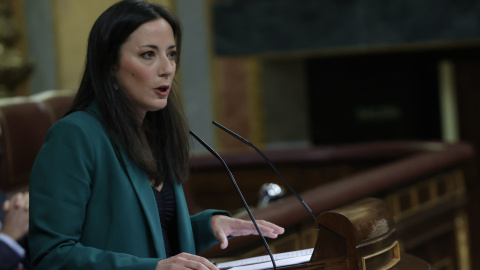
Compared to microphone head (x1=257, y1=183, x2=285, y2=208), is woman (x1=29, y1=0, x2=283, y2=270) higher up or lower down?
higher up

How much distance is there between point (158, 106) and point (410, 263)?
57 cm

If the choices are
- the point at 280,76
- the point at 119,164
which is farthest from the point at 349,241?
the point at 280,76

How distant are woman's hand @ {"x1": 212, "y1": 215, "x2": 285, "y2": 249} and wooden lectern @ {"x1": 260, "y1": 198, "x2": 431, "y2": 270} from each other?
103mm

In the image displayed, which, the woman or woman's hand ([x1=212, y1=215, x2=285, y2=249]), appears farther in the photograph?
woman's hand ([x1=212, y1=215, x2=285, y2=249])

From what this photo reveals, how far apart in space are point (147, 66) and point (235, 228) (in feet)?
1.18

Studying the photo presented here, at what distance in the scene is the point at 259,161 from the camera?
4723 millimetres

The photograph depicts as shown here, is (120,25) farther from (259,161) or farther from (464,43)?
(464,43)

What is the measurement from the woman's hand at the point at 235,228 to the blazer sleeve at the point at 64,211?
271 mm

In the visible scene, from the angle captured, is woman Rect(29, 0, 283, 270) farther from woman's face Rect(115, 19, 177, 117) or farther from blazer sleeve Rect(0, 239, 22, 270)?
blazer sleeve Rect(0, 239, 22, 270)

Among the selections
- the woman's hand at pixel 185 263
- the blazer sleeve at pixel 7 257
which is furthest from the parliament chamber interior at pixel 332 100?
the woman's hand at pixel 185 263

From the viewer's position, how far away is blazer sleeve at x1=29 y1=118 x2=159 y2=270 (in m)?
1.17

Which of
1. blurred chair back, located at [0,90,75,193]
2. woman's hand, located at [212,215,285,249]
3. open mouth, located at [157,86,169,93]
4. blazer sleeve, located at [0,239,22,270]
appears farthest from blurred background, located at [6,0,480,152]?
open mouth, located at [157,86,169,93]

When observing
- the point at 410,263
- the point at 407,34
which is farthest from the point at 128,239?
the point at 407,34

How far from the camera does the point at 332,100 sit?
21.1 feet
